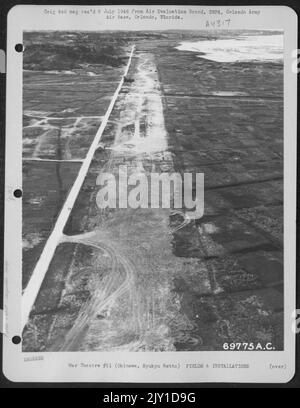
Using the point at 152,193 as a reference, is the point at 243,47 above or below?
above

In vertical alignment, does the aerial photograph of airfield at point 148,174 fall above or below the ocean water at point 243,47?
below

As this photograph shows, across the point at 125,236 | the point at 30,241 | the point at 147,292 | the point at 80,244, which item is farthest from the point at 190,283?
the point at 30,241

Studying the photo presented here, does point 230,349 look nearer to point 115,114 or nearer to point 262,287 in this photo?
point 262,287

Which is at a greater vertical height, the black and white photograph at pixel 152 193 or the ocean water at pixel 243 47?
the ocean water at pixel 243 47

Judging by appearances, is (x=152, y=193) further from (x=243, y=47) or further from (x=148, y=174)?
(x=243, y=47)

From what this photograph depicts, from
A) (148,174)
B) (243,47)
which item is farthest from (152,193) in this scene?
(243,47)

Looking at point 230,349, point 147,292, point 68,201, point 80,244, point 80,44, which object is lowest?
point 230,349
